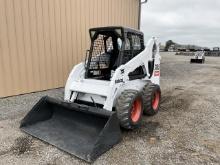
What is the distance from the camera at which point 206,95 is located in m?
7.11

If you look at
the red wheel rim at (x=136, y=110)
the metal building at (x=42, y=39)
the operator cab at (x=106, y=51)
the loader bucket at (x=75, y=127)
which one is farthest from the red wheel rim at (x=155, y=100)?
the metal building at (x=42, y=39)

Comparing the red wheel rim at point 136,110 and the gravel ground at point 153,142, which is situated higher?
the red wheel rim at point 136,110

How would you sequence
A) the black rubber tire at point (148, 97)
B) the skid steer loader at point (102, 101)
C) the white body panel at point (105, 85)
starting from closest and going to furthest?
the skid steer loader at point (102, 101) < the white body panel at point (105, 85) < the black rubber tire at point (148, 97)

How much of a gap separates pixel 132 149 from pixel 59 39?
16.9ft

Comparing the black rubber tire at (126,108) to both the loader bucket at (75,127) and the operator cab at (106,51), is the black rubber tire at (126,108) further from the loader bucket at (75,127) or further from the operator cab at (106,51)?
the operator cab at (106,51)

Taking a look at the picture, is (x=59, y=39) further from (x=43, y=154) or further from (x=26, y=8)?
(x=43, y=154)

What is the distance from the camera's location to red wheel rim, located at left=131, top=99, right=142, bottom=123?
160 inches

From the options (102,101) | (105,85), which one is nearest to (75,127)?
(102,101)

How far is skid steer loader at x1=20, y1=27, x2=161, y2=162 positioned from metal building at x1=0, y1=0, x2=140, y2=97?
2575 mm

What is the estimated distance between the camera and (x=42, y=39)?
6957mm

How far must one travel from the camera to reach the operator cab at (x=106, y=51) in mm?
4797

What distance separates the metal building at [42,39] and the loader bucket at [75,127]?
2.67 meters

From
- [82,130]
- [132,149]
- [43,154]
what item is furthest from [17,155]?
[132,149]

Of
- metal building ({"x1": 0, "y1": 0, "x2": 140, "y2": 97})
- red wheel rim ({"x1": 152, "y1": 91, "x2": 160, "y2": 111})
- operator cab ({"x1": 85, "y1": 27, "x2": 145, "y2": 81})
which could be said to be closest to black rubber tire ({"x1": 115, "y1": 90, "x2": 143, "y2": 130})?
operator cab ({"x1": 85, "y1": 27, "x2": 145, "y2": 81})
